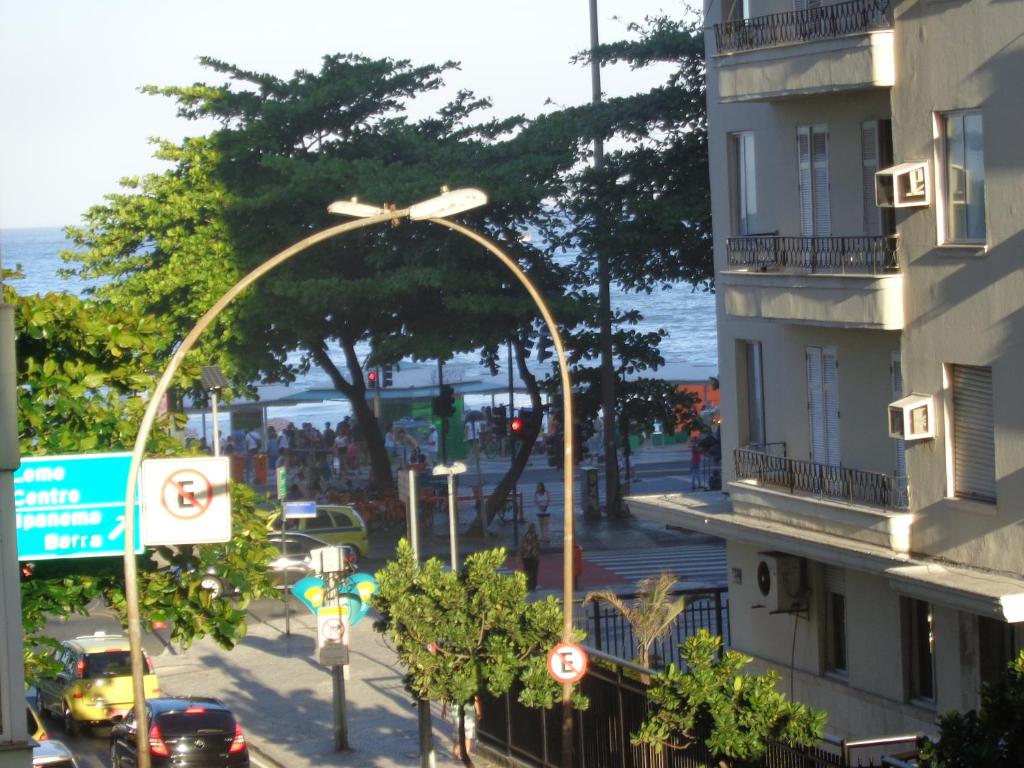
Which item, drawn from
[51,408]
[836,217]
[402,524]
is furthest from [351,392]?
[51,408]

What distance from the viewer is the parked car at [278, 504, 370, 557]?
38.8 m

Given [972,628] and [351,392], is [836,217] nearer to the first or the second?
[972,628]

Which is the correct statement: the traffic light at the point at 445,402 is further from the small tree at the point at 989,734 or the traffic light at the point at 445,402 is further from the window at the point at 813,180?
the small tree at the point at 989,734

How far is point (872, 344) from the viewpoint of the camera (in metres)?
19.4

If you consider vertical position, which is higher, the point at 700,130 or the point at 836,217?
the point at 700,130

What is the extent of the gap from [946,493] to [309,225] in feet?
87.0

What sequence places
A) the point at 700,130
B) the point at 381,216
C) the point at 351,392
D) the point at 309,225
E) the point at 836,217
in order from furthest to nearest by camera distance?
the point at 351,392
the point at 309,225
the point at 700,130
the point at 836,217
the point at 381,216

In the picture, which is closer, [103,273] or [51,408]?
[51,408]

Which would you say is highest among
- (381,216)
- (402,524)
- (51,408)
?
(381,216)

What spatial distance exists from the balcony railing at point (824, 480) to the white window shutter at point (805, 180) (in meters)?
2.98

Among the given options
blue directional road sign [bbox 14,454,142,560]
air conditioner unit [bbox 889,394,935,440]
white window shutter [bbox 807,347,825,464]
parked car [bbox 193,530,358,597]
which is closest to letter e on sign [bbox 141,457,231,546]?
blue directional road sign [bbox 14,454,142,560]

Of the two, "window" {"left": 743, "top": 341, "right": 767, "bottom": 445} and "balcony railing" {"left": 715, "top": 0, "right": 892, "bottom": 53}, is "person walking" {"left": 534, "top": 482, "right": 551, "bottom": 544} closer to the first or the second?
"window" {"left": 743, "top": 341, "right": 767, "bottom": 445}

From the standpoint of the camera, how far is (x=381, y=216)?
14492mm

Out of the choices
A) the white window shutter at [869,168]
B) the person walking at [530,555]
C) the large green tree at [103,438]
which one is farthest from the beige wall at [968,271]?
the person walking at [530,555]
